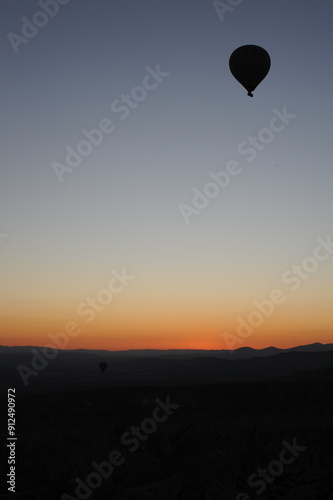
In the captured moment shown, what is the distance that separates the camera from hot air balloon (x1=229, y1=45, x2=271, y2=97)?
40750 mm

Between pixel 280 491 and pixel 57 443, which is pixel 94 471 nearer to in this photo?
pixel 57 443

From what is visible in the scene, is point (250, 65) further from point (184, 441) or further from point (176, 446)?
point (176, 446)

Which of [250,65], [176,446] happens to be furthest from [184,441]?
[250,65]

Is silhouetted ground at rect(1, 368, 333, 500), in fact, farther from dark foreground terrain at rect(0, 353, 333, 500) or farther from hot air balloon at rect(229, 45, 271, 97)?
hot air balloon at rect(229, 45, 271, 97)

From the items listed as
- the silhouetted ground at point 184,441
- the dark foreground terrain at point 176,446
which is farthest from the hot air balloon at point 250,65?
the dark foreground terrain at point 176,446

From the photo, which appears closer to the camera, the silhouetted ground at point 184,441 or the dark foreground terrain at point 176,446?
the silhouetted ground at point 184,441

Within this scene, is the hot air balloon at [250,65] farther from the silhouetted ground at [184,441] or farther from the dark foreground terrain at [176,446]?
the dark foreground terrain at [176,446]

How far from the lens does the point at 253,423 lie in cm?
8444

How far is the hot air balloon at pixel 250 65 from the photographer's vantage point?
40.8 metres

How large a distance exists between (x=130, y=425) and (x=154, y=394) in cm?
1585

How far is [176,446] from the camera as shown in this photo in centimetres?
7325

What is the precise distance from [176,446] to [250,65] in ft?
168

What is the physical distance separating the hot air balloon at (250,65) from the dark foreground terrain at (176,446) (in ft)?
135

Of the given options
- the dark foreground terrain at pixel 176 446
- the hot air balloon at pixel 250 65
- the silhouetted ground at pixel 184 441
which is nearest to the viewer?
the hot air balloon at pixel 250 65
